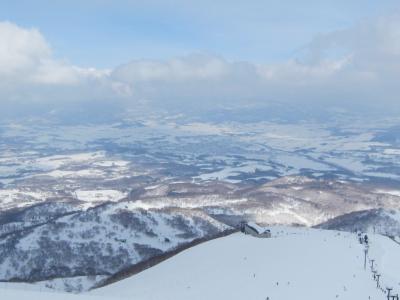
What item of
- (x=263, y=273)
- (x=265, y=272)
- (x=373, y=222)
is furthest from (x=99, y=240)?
(x=263, y=273)

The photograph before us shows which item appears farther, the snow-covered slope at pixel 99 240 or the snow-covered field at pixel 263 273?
the snow-covered slope at pixel 99 240

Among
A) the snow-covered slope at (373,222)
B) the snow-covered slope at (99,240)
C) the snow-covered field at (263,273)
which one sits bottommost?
the snow-covered slope at (99,240)

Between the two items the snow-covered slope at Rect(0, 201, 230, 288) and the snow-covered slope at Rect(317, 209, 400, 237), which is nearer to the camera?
the snow-covered slope at Rect(0, 201, 230, 288)

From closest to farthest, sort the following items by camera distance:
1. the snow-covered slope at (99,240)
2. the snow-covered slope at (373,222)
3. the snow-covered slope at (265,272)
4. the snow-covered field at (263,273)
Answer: the snow-covered field at (263,273), the snow-covered slope at (265,272), the snow-covered slope at (99,240), the snow-covered slope at (373,222)

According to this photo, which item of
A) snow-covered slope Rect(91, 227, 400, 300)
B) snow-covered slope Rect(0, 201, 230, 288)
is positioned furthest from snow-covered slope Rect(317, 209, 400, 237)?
snow-covered slope Rect(91, 227, 400, 300)

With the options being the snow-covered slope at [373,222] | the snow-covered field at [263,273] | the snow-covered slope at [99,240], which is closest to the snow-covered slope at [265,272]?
the snow-covered field at [263,273]

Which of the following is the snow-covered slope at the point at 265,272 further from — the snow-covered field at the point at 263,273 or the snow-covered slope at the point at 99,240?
the snow-covered slope at the point at 99,240

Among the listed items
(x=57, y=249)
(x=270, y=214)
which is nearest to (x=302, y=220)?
(x=270, y=214)

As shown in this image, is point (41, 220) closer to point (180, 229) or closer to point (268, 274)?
point (180, 229)

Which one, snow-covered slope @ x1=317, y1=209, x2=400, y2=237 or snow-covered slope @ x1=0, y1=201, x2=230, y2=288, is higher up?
snow-covered slope @ x1=317, y1=209, x2=400, y2=237

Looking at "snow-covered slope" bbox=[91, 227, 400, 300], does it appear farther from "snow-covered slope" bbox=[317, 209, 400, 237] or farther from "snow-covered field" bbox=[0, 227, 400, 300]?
"snow-covered slope" bbox=[317, 209, 400, 237]
